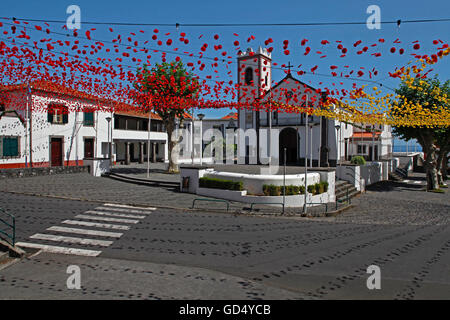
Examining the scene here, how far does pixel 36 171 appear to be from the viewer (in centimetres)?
2411

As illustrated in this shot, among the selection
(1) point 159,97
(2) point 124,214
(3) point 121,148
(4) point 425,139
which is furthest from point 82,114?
(4) point 425,139

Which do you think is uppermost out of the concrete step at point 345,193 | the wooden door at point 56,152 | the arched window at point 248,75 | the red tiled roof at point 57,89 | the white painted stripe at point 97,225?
the arched window at point 248,75

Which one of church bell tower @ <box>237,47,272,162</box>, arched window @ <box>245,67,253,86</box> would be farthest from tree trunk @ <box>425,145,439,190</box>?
arched window @ <box>245,67,253,86</box>


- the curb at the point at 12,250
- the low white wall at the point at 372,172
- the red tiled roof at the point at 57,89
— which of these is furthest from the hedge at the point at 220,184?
the low white wall at the point at 372,172

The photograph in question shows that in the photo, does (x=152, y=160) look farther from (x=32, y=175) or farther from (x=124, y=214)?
(x=124, y=214)

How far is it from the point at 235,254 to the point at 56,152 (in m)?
26.3

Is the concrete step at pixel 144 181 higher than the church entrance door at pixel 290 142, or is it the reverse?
the church entrance door at pixel 290 142

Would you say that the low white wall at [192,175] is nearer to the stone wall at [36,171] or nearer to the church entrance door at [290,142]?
the stone wall at [36,171]

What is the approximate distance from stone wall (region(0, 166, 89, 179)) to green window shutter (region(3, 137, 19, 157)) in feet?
8.99

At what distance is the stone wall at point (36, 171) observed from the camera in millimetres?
22125

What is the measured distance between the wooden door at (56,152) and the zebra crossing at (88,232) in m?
17.7

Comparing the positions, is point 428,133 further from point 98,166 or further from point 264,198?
point 98,166

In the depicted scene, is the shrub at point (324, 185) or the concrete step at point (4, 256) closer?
the concrete step at point (4, 256)

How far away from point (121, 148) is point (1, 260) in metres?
→ 32.1
